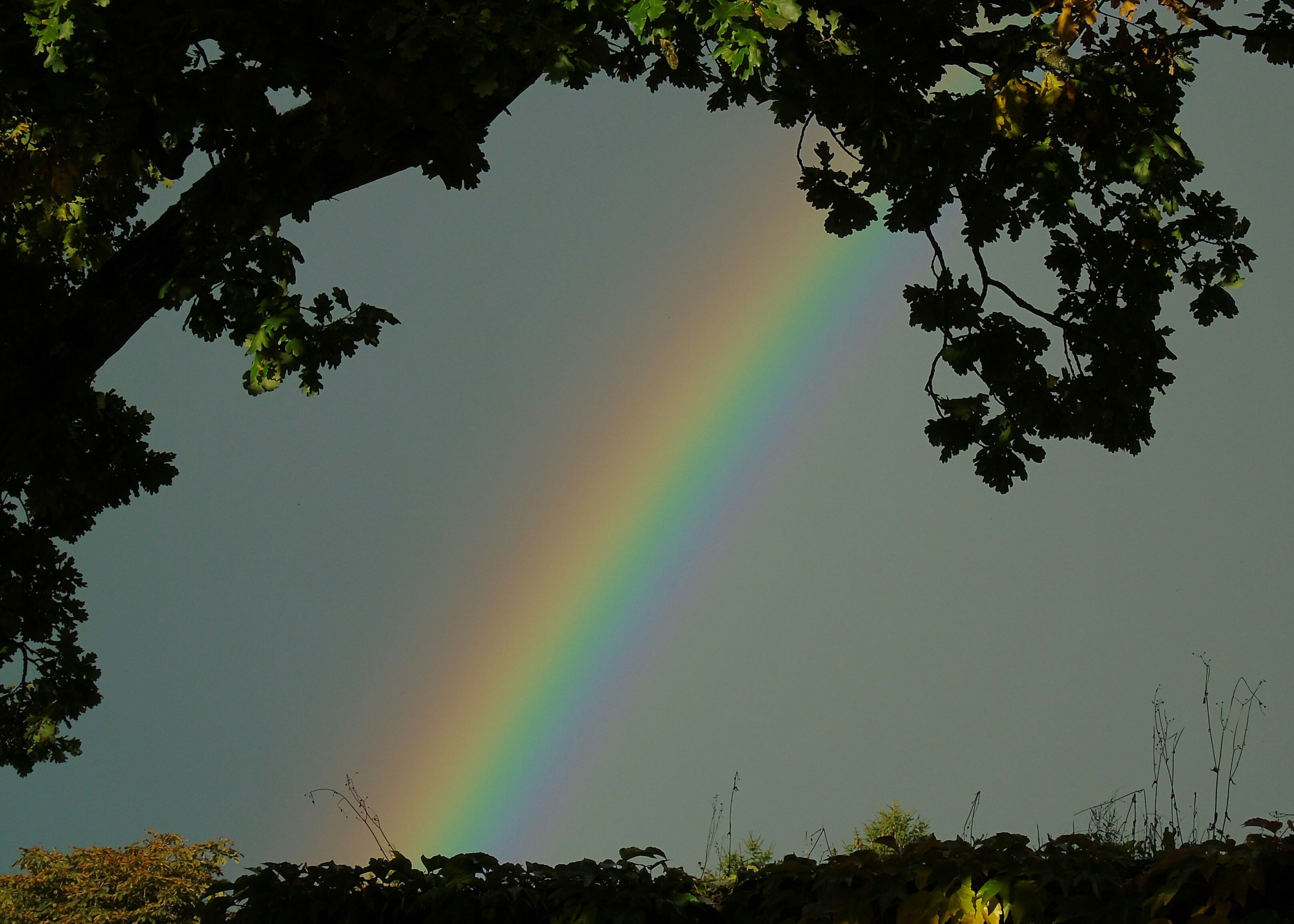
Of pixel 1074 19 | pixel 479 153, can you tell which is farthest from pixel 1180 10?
pixel 479 153

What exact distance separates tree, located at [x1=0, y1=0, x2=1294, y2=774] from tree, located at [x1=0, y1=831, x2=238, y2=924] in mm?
4413

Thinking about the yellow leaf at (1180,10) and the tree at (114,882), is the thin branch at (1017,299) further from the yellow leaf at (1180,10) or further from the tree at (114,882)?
the tree at (114,882)

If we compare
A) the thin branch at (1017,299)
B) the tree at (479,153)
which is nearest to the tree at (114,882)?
the tree at (479,153)

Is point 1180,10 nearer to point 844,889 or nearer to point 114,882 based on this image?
point 844,889

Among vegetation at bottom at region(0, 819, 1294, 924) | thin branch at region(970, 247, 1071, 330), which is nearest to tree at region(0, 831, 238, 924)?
vegetation at bottom at region(0, 819, 1294, 924)

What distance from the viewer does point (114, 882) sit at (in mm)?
11109

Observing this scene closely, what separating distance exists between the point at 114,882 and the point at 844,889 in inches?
385

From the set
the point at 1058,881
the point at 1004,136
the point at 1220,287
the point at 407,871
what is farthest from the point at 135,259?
the point at 1220,287

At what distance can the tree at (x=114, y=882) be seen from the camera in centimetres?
1078

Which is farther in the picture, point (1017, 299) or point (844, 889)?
point (1017, 299)

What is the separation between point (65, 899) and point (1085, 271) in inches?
444

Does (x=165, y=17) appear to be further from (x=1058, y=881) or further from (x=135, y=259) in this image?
(x=1058, y=881)

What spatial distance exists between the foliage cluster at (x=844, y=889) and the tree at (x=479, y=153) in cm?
270

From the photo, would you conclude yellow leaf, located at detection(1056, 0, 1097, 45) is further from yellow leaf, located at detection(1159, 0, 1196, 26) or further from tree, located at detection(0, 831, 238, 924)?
tree, located at detection(0, 831, 238, 924)
